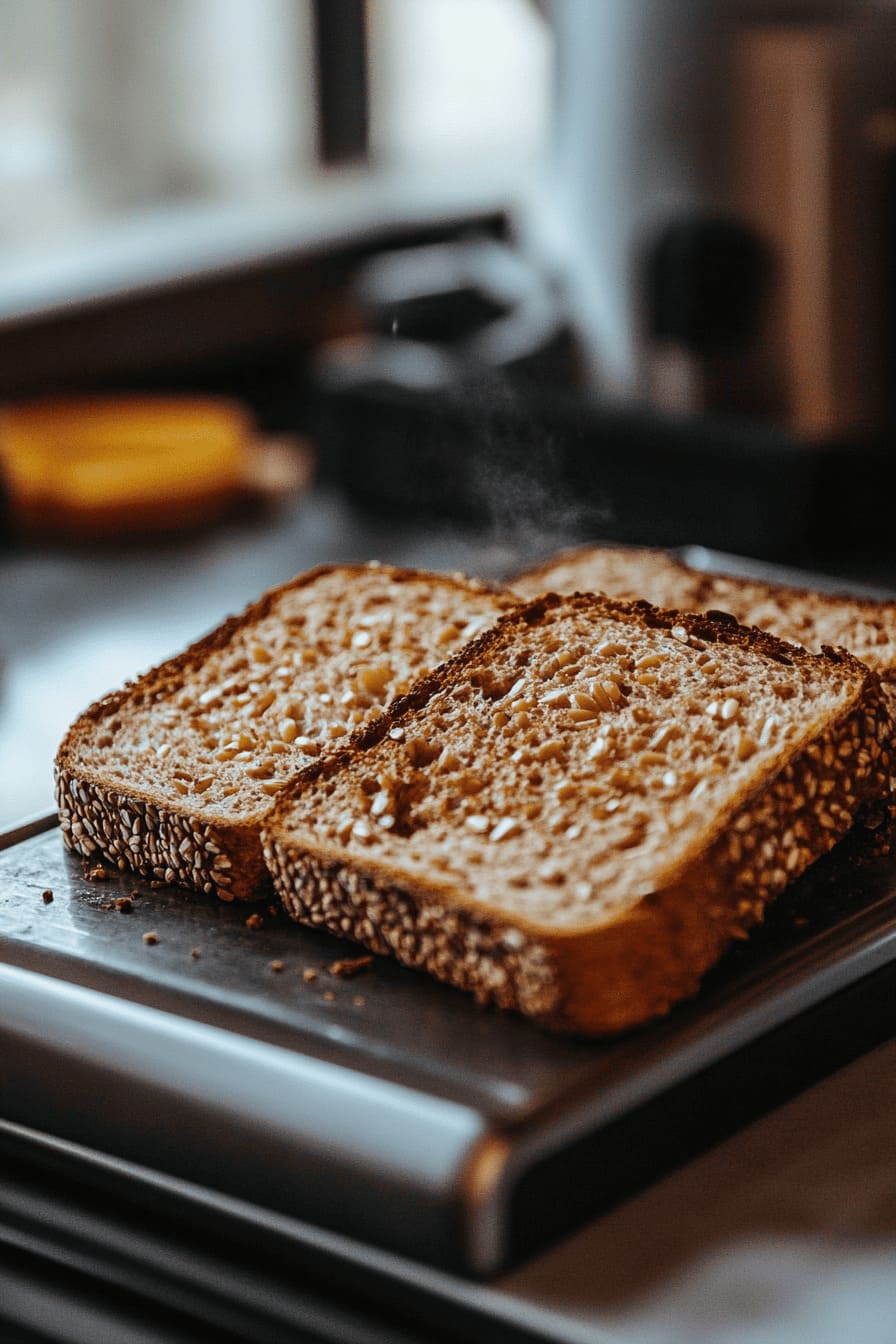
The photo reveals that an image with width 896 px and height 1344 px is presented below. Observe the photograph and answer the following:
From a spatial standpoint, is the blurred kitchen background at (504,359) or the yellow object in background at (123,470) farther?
the yellow object in background at (123,470)

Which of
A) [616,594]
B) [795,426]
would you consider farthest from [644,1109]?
[795,426]

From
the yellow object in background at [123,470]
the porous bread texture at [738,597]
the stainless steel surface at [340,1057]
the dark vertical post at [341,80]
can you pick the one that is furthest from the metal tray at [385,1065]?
the dark vertical post at [341,80]

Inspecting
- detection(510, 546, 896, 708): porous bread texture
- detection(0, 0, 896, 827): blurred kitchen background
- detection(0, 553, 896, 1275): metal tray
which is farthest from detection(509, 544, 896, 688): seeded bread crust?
detection(0, 0, 896, 827): blurred kitchen background

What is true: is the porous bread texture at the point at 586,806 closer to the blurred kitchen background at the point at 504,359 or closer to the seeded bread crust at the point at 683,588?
the seeded bread crust at the point at 683,588

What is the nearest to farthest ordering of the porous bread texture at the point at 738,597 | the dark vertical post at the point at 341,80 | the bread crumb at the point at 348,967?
the bread crumb at the point at 348,967 < the porous bread texture at the point at 738,597 < the dark vertical post at the point at 341,80

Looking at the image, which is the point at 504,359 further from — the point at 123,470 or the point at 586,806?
the point at 586,806

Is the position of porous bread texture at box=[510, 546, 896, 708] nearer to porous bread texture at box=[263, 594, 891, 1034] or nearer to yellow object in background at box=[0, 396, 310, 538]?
porous bread texture at box=[263, 594, 891, 1034]
